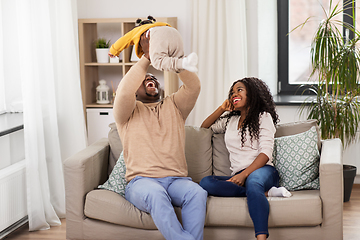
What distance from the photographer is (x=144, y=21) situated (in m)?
2.14

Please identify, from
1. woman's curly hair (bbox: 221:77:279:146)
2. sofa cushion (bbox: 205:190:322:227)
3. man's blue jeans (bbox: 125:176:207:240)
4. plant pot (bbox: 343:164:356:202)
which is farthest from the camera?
plant pot (bbox: 343:164:356:202)

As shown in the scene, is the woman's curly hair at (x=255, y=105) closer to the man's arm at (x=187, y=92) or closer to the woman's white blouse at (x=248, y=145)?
the woman's white blouse at (x=248, y=145)

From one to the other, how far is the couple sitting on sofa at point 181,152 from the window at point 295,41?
63.3 inches

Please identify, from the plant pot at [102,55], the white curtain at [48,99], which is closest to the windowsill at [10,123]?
the white curtain at [48,99]

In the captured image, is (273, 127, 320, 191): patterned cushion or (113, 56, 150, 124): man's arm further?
(273, 127, 320, 191): patterned cushion

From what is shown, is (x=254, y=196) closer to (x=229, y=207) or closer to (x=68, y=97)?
(x=229, y=207)

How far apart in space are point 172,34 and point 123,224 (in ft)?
3.34

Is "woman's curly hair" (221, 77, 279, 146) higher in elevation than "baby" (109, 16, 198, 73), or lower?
lower

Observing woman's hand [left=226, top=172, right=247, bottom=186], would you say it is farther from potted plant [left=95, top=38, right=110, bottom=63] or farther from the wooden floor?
potted plant [left=95, top=38, right=110, bottom=63]

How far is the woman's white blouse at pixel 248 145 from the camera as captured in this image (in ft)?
7.72

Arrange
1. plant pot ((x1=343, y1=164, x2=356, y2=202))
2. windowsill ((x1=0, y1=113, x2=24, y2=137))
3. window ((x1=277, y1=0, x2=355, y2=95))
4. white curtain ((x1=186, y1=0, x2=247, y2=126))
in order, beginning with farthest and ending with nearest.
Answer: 1. window ((x1=277, y1=0, x2=355, y2=95))
2. white curtain ((x1=186, y1=0, x2=247, y2=126))
3. plant pot ((x1=343, y1=164, x2=356, y2=202))
4. windowsill ((x1=0, y1=113, x2=24, y2=137))

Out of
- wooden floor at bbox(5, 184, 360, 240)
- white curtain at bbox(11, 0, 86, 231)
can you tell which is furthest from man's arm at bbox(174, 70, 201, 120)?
wooden floor at bbox(5, 184, 360, 240)

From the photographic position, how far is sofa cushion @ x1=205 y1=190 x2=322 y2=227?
2137 millimetres

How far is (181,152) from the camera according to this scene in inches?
89.8
